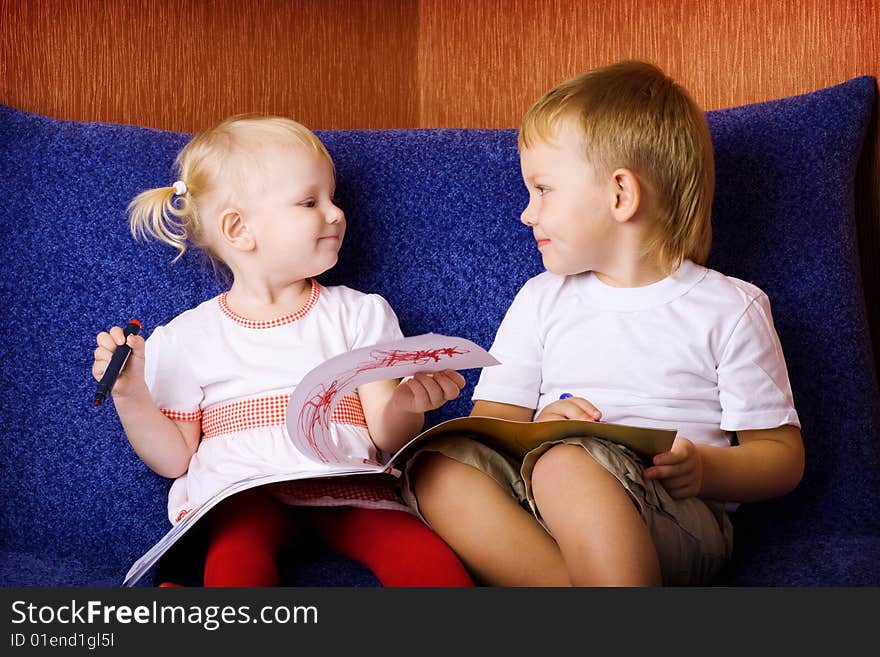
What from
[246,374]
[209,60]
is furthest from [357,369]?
[209,60]

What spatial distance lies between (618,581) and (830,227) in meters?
0.63

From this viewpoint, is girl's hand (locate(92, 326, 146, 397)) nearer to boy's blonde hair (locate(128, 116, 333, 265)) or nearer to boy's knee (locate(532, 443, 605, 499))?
boy's blonde hair (locate(128, 116, 333, 265))

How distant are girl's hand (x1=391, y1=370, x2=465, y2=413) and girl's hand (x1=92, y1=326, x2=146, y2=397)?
0.30 m

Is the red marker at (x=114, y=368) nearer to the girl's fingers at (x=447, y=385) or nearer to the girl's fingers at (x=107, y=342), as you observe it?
the girl's fingers at (x=107, y=342)

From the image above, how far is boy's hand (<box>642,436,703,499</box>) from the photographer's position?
97 centimetres

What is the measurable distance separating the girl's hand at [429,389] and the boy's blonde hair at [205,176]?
36cm

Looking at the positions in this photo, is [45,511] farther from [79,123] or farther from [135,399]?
[79,123]

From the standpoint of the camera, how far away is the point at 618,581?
0.85 meters

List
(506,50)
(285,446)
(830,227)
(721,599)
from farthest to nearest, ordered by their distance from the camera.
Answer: (506,50), (830,227), (285,446), (721,599)

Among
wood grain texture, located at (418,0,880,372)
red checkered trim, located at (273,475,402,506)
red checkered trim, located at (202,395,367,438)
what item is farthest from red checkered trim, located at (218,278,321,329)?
wood grain texture, located at (418,0,880,372)

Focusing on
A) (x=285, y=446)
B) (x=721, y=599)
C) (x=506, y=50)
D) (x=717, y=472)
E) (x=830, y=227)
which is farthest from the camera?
(x=506, y=50)

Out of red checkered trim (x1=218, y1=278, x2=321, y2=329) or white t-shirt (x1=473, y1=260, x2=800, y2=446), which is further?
red checkered trim (x1=218, y1=278, x2=321, y2=329)

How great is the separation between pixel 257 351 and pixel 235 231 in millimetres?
160

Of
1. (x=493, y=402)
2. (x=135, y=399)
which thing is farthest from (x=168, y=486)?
(x=493, y=402)
